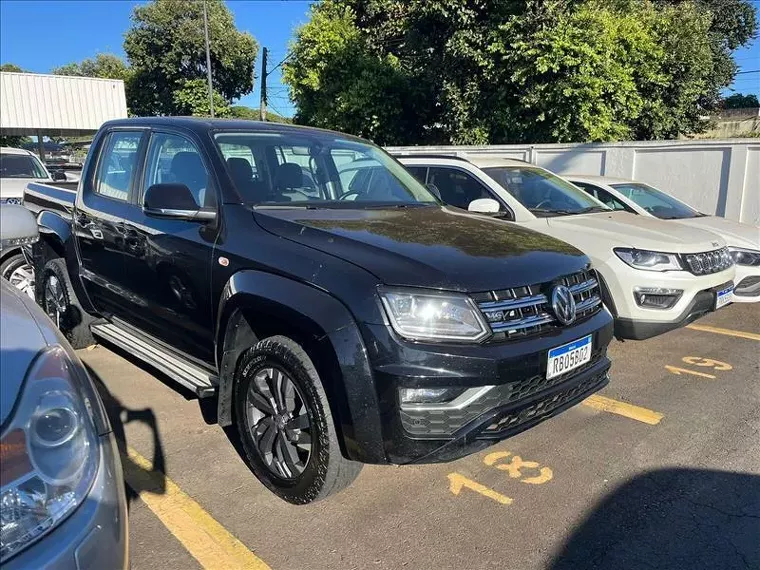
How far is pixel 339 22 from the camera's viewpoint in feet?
63.5

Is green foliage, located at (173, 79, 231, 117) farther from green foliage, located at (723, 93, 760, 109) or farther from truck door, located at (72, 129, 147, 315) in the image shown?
green foliage, located at (723, 93, 760, 109)

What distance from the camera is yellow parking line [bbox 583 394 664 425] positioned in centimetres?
397

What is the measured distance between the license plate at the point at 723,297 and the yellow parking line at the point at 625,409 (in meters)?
1.74

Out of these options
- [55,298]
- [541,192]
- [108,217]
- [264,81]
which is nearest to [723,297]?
[541,192]

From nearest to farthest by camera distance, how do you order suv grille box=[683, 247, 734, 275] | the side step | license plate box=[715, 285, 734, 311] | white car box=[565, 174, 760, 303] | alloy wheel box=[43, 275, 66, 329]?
the side step → alloy wheel box=[43, 275, 66, 329] → suv grille box=[683, 247, 734, 275] → license plate box=[715, 285, 734, 311] → white car box=[565, 174, 760, 303]

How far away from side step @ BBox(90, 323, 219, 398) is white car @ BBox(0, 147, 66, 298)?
1.72 m

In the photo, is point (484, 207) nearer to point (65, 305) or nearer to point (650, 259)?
point (650, 259)

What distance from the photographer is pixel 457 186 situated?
6074mm

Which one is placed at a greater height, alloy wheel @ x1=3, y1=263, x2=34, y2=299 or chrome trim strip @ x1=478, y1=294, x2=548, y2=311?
chrome trim strip @ x1=478, y1=294, x2=548, y2=311

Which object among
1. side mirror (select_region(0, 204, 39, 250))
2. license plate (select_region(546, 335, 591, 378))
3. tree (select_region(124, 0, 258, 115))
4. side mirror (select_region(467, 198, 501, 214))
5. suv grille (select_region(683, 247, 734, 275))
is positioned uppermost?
tree (select_region(124, 0, 258, 115))

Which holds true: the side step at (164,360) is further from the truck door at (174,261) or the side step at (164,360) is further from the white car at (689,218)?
the white car at (689,218)

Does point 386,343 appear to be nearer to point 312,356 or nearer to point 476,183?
point 312,356

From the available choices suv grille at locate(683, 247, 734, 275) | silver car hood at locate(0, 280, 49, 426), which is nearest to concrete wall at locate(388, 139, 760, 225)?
suv grille at locate(683, 247, 734, 275)

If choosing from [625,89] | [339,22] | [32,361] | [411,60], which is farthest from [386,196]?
[339,22]
